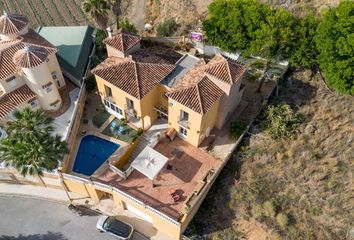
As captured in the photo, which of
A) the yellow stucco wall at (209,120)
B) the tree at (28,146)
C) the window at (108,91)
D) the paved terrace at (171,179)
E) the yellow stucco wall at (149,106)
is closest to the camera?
the tree at (28,146)

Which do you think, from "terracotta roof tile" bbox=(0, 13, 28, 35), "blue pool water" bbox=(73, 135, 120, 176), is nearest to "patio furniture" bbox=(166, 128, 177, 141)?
"blue pool water" bbox=(73, 135, 120, 176)

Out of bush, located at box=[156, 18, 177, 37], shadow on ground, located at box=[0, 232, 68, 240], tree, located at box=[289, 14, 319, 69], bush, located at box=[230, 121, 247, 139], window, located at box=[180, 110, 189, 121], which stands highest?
tree, located at box=[289, 14, 319, 69]

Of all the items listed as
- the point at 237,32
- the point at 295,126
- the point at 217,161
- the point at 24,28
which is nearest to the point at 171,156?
the point at 217,161

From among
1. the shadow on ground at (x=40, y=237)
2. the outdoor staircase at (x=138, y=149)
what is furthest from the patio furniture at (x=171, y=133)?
the shadow on ground at (x=40, y=237)

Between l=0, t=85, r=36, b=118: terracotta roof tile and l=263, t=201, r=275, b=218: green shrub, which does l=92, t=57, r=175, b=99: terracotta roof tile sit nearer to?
l=0, t=85, r=36, b=118: terracotta roof tile

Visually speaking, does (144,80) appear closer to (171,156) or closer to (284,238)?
(171,156)

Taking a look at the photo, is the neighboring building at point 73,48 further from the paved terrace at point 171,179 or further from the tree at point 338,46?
the tree at point 338,46

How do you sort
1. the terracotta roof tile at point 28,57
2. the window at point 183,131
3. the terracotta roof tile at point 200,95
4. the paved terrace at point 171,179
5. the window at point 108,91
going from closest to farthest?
the terracotta roof tile at point 200,95 < the paved terrace at point 171,179 < the terracotta roof tile at point 28,57 < the window at point 183,131 < the window at point 108,91

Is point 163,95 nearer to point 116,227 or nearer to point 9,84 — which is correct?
point 116,227

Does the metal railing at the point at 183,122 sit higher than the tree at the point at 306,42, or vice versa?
the tree at the point at 306,42
